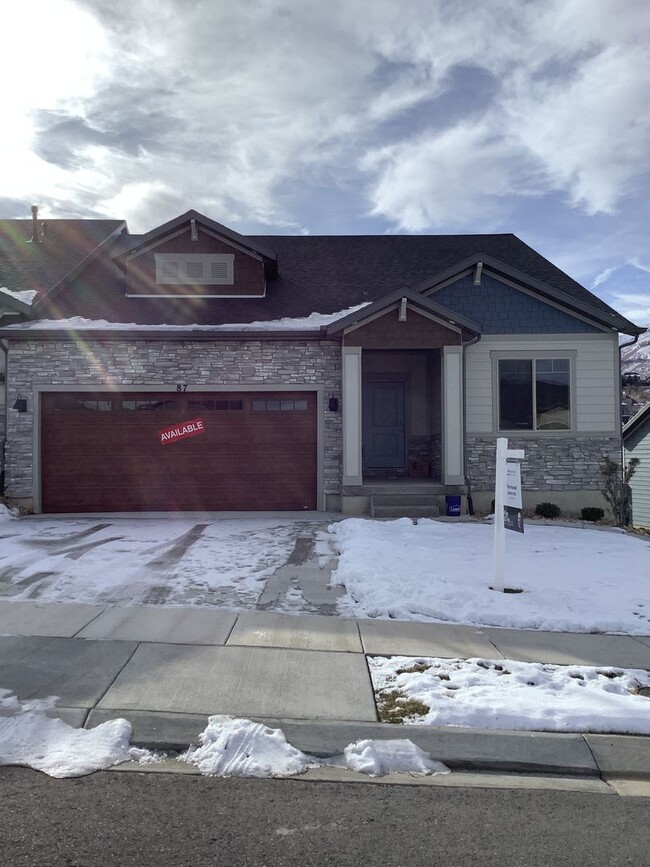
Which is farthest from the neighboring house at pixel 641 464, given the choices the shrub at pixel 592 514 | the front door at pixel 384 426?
the front door at pixel 384 426

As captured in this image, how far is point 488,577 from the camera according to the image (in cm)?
736

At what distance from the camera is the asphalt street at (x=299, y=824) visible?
9.07 ft

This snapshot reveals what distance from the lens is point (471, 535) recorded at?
1006 centimetres

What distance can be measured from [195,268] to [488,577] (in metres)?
9.93

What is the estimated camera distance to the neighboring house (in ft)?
79.1

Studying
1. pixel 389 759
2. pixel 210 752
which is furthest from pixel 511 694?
pixel 210 752

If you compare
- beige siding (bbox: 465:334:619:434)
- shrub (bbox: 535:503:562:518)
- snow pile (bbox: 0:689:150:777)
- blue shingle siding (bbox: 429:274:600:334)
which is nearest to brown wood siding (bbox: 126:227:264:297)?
blue shingle siding (bbox: 429:274:600:334)

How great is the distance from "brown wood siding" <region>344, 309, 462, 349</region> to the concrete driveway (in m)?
3.56

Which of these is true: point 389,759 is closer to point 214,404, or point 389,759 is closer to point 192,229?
point 214,404

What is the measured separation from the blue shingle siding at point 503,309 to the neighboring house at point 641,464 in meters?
13.6

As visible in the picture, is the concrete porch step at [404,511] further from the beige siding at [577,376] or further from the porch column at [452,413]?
the beige siding at [577,376]

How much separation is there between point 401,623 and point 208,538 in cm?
449

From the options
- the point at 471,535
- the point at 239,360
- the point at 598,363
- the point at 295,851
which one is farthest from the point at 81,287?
the point at 295,851

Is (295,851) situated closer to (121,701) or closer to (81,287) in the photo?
(121,701)
